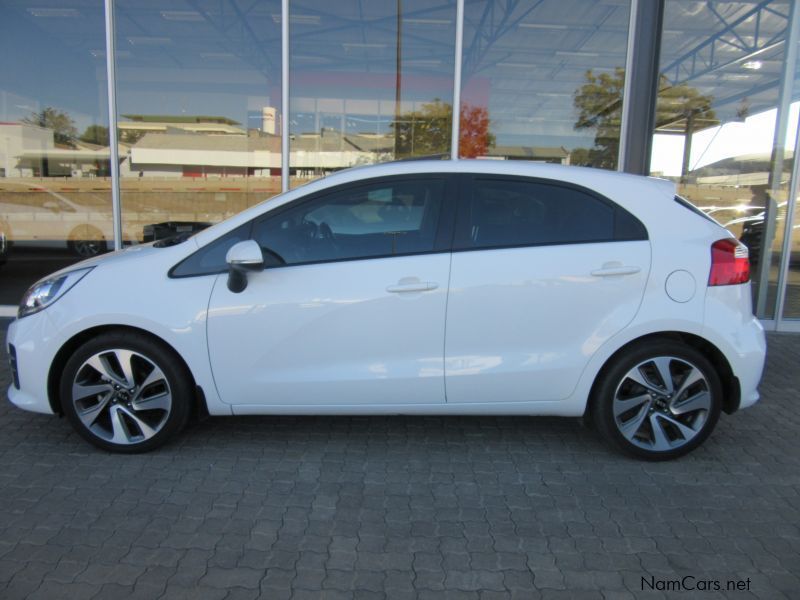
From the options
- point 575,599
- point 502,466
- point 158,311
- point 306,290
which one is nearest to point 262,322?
point 306,290

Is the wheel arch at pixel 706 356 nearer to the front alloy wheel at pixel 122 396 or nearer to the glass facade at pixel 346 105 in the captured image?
the front alloy wheel at pixel 122 396

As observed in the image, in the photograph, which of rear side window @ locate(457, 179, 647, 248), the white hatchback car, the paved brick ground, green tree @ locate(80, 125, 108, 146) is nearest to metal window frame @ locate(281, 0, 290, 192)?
green tree @ locate(80, 125, 108, 146)

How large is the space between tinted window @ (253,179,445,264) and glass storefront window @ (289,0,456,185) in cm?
472

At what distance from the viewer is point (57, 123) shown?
9320 mm

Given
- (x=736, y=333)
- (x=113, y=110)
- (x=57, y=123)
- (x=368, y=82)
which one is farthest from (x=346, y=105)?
(x=736, y=333)

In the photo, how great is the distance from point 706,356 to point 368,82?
26.0 feet

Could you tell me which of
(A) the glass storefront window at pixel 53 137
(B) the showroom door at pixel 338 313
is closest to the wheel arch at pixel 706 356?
(B) the showroom door at pixel 338 313

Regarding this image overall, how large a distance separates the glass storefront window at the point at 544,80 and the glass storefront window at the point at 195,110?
2922 mm

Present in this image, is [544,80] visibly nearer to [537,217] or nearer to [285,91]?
[285,91]

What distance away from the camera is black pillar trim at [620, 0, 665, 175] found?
6.57m

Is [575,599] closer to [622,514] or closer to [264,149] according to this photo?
[622,514]

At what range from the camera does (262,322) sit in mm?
3197

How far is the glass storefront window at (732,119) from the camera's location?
23.4 feet

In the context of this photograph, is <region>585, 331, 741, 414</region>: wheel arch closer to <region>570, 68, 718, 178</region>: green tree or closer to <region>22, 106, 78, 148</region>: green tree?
<region>570, 68, 718, 178</region>: green tree
